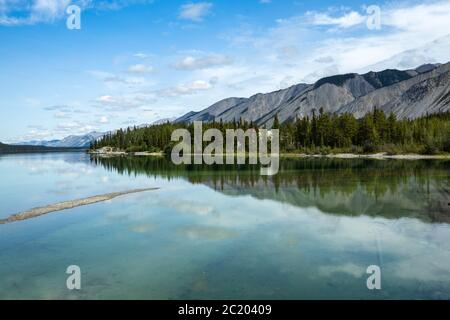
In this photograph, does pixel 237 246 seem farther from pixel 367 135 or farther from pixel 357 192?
pixel 367 135

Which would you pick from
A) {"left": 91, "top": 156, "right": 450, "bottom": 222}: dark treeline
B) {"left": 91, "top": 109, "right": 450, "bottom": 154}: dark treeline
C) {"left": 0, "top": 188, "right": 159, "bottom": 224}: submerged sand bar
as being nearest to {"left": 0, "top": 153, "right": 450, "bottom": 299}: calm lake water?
{"left": 91, "top": 156, "right": 450, "bottom": 222}: dark treeline

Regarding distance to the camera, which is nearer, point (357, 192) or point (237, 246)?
point (237, 246)

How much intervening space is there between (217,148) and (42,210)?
4938 inches

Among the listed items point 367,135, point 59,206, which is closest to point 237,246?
point 59,206

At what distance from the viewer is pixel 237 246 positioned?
24.6m

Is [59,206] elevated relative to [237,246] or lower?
elevated

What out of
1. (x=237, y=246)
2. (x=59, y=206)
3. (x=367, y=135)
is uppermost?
(x=367, y=135)

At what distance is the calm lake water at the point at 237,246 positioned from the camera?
58.3 feet

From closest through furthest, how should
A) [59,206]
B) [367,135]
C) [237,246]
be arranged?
1. [237,246]
2. [59,206]
3. [367,135]

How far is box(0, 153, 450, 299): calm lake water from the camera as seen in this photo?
17.8m

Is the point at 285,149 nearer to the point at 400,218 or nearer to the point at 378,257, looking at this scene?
the point at 400,218

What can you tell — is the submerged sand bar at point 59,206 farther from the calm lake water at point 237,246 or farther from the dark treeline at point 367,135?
the dark treeline at point 367,135

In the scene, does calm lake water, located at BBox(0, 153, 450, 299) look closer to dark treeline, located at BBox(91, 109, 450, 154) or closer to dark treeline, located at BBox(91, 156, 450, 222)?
dark treeline, located at BBox(91, 156, 450, 222)

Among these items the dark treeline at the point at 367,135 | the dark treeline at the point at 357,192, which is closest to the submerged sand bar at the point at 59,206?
the dark treeline at the point at 357,192
